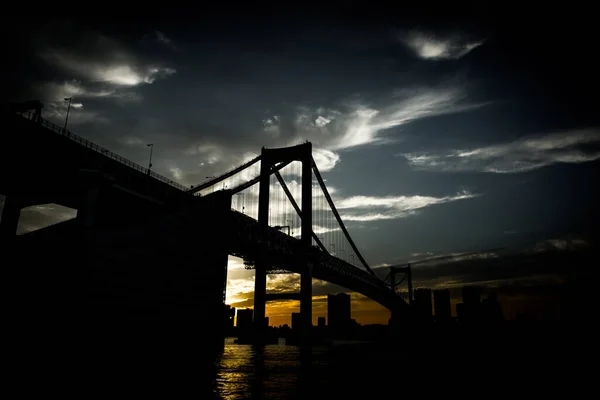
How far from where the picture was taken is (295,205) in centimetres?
6838

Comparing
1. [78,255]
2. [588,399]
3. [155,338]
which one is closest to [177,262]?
[155,338]

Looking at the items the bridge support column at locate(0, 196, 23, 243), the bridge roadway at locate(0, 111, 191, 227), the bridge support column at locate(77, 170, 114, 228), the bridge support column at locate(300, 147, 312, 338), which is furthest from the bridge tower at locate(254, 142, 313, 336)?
the bridge support column at locate(0, 196, 23, 243)

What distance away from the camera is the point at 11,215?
119ft

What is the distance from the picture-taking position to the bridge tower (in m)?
54.1

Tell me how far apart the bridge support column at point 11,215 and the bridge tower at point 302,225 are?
25.9m

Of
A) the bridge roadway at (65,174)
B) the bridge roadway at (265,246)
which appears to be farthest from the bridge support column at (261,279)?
the bridge roadway at (65,174)

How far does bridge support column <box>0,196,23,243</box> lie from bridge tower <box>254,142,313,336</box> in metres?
25.9

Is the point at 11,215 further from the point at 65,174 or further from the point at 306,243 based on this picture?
the point at 306,243

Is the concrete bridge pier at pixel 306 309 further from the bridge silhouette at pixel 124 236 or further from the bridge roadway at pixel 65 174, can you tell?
the bridge roadway at pixel 65 174

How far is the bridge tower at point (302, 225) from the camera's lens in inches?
2131

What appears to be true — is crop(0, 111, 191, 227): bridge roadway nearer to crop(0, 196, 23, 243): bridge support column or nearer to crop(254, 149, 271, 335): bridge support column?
crop(0, 196, 23, 243): bridge support column

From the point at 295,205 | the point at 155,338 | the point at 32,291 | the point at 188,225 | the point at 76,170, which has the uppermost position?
the point at 295,205

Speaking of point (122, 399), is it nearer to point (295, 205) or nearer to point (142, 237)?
point (142, 237)

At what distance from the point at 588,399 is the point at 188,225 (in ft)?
61.9
